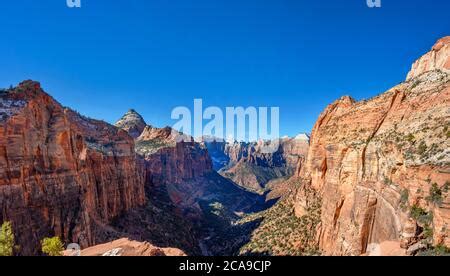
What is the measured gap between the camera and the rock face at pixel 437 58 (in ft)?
144

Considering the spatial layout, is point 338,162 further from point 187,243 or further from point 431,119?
point 187,243

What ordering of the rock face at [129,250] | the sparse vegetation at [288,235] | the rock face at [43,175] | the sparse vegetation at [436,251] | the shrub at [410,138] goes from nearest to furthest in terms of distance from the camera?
the sparse vegetation at [436,251] → the rock face at [129,250] → the shrub at [410,138] → the rock face at [43,175] → the sparse vegetation at [288,235]

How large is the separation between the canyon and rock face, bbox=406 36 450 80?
0.32 meters

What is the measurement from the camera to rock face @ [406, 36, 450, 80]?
43.8m

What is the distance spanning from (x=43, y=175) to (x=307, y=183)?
5068 centimetres

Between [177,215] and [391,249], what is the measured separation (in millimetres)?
72854

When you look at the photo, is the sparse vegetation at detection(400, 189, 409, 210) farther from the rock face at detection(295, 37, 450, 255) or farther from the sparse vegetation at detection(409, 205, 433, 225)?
the sparse vegetation at detection(409, 205, 433, 225)

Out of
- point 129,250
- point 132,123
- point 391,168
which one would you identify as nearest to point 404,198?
point 391,168

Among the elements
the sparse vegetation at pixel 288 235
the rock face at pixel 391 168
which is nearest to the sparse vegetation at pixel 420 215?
the rock face at pixel 391 168

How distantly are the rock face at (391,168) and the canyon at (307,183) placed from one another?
0.43ft

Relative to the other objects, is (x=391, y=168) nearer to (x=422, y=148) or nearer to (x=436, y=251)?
(x=422, y=148)

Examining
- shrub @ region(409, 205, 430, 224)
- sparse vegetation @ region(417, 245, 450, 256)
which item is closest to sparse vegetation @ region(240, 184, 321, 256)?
shrub @ region(409, 205, 430, 224)

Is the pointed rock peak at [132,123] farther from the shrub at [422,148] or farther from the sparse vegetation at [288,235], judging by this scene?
the shrub at [422,148]

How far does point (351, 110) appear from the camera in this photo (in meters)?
48.3
